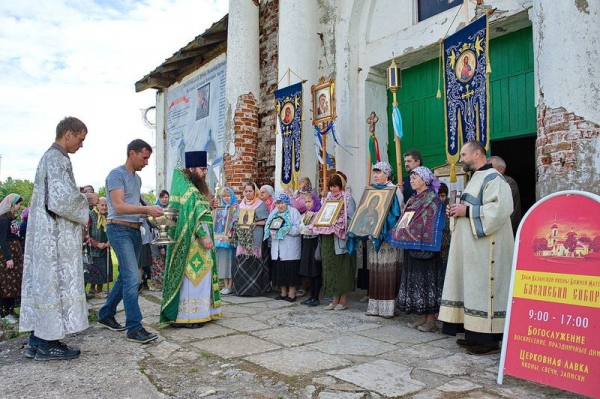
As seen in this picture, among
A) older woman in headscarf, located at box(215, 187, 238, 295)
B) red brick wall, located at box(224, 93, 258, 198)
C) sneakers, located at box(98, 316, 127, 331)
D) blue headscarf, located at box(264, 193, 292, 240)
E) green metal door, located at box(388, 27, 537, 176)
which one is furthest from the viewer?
red brick wall, located at box(224, 93, 258, 198)

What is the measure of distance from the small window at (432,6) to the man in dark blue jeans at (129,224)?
4.32 metres

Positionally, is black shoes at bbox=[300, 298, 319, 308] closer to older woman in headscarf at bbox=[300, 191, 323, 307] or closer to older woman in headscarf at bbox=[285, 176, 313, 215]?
A: older woman in headscarf at bbox=[300, 191, 323, 307]

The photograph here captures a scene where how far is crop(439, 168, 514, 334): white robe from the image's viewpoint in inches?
153

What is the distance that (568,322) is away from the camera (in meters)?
3.02

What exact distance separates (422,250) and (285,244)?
2372 millimetres

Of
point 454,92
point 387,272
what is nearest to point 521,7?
point 454,92

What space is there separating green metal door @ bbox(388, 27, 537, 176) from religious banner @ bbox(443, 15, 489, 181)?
0.87 metres

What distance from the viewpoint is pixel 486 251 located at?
13.0 ft

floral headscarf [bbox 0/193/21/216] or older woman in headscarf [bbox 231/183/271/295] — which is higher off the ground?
floral headscarf [bbox 0/193/21/216]

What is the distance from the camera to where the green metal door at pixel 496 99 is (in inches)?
227

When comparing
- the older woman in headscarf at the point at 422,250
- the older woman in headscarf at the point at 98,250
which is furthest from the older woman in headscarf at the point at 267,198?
the older woman in headscarf at the point at 422,250

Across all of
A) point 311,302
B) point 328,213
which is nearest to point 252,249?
point 311,302

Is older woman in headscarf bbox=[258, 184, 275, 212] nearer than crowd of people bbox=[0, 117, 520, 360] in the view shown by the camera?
No

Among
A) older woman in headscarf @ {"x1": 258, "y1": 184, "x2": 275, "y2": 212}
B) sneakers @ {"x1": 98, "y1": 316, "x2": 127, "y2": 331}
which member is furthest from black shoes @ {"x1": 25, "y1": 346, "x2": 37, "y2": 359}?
older woman in headscarf @ {"x1": 258, "y1": 184, "x2": 275, "y2": 212}
